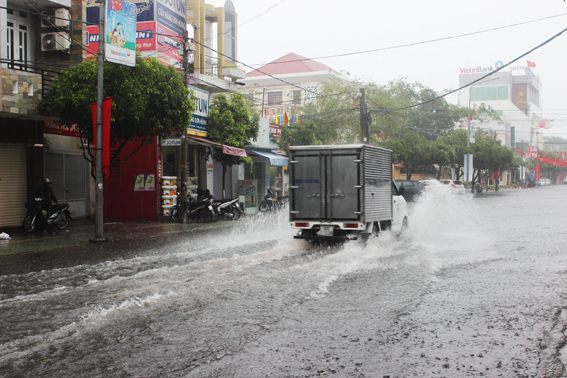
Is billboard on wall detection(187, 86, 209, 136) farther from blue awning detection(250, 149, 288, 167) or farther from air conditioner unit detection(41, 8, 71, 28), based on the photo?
air conditioner unit detection(41, 8, 71, 28)

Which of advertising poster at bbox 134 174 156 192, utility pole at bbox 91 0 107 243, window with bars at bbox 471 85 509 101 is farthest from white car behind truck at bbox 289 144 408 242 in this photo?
window with bars at bbox 471 85 509 101

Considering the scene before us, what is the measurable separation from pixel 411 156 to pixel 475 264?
41.7 meters

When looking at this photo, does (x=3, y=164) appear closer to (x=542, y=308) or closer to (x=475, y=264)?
(x=475, y=264)

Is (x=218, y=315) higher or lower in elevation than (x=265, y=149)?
lower

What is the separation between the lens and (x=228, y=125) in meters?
23.5

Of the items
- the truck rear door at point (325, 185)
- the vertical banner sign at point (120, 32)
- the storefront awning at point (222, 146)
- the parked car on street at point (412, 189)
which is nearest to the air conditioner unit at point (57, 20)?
the vertical banner sign at point (120, 32)

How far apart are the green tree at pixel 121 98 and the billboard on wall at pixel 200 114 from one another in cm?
678

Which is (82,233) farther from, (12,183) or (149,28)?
(149,28)

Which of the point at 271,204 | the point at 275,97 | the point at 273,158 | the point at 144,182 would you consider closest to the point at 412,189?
the point at 273,158

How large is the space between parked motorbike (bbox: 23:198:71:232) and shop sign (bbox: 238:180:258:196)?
12522 mm

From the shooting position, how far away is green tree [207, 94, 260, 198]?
2339 centimetres

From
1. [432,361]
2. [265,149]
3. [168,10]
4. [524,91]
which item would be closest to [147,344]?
[432,361]

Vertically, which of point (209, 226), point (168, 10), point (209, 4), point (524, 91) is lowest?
point (209, 226)

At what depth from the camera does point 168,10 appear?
2439 centimetres
